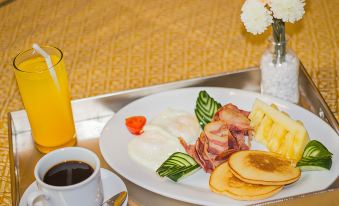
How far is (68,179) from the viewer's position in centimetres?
117

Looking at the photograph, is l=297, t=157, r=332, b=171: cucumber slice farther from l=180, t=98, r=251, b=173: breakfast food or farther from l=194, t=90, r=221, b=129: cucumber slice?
l=194, t=90, r=221, b=129: cucumber slice

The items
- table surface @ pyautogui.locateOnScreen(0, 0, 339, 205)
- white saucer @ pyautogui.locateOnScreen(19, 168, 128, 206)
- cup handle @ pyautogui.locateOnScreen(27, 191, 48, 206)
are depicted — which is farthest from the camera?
table surface @ pyautogui.locateOnScreen(0, 0, 339, 205)

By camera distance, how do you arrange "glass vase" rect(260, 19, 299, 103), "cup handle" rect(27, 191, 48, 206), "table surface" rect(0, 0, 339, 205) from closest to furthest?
"cup handle" rect(27, 191, 48, 206) → "glass vase" rect(260, 19, 299, 103) → "table surface" rect(0, 0, 339, 205)

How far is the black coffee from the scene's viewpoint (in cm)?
116

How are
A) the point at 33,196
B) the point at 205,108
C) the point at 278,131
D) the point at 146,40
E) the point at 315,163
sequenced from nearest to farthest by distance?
the point at 33,196 < the point at 315,163 < the point at 278,131 < the point at 205,108 < the point at 146,40

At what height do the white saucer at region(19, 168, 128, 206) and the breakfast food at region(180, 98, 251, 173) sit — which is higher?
the breakfast food at region(180, 98, 251, 173)

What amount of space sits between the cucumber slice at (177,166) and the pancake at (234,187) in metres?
0.06

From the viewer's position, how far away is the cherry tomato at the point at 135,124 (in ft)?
4.63

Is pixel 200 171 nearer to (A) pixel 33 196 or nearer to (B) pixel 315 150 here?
(B) pixel 315 150

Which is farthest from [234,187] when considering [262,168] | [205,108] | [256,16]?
[256,16]

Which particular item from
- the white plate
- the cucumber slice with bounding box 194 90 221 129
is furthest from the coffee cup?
the cucumber slice with bounding box 194 90 221 129

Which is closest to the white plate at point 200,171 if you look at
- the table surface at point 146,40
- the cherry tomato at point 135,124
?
the cherry tomato at point 135,124

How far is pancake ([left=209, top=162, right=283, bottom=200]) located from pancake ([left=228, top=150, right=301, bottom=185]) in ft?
0.04

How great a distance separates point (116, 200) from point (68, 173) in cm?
11
